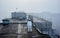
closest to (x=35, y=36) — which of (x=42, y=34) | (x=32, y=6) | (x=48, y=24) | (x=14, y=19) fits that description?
(x=42, y=34)

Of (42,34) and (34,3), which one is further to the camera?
(34,3)

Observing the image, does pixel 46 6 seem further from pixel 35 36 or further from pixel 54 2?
pixel 35 36

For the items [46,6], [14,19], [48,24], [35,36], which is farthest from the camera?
[46,6]

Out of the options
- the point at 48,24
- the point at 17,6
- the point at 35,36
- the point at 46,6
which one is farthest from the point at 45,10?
the point at 35,36

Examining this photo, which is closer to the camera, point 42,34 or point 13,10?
point 42,34

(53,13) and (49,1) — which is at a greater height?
(49,1)

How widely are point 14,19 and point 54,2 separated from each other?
121 cm

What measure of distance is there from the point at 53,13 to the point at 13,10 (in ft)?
3.67

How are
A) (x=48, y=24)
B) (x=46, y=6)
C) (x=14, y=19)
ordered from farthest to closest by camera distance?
1. (x=46, y=6)
2. (x=14, y=19)
3. (x=48, y=24)

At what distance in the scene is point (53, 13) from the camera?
2.83 metres

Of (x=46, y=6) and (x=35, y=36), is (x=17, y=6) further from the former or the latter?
(x=35, y=36)

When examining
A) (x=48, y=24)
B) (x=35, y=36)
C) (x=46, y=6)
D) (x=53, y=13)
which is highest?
(x=46, y=6)

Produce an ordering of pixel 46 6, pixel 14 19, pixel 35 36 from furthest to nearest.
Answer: pixel 46 6
pixel 14 19
pixel 35 36

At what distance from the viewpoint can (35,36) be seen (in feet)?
4.67
